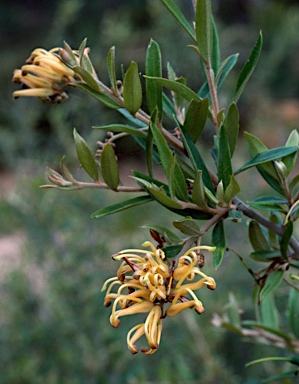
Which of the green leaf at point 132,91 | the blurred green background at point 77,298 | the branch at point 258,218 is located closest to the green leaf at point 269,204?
the branch at point 258,218

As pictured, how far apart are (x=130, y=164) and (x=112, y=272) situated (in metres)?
3.18

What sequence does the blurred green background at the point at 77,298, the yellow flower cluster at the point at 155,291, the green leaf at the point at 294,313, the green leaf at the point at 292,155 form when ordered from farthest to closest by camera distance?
the blurred green background at the point at 77,298 → the green leaf at the point at 294,313 → the green leaf at the point at 292,155 → the yellow flower cluster at the point at 155,291

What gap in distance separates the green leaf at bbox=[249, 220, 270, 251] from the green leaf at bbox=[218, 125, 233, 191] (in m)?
0.06

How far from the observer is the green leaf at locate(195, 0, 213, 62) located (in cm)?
36

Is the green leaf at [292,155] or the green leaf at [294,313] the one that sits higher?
the green leaf at [292,155]

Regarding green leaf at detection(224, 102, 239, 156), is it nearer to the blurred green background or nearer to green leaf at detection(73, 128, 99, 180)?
green leaf at detection(73, 128, 99, 180)

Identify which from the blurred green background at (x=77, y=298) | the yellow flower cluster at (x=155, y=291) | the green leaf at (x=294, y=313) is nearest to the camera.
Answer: the yellow flower cluster at (x=155, y=291)

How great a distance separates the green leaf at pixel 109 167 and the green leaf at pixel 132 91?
3 centimetres

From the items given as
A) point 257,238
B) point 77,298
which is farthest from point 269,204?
point 77,298

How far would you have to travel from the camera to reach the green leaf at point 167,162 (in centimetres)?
35

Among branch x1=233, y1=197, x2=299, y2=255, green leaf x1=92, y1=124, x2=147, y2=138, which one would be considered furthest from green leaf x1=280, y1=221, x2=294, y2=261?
green leaf x1=92, y1=124, x2=147, y2=138

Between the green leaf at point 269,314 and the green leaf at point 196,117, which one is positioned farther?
the green leaf at point 269,314

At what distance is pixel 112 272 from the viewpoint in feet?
4.59

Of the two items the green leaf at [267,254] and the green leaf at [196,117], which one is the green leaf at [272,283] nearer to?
the green leaf at [267,254]
